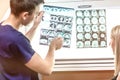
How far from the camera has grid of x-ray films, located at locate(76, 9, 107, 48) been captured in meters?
1.52

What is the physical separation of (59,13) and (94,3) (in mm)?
217

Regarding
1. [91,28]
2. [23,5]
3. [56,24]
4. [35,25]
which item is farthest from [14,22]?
[91,28]

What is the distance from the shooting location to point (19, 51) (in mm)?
1224

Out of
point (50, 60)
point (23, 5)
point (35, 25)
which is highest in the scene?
point (23, 5)

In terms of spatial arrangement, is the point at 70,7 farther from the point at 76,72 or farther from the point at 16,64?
the point at 16,64

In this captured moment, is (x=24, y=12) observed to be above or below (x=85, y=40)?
above

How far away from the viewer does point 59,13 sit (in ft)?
5.15

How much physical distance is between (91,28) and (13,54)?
1.68ft

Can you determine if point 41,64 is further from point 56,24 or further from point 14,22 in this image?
point 56,24

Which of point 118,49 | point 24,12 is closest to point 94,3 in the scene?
point 118,49

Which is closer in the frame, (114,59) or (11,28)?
(11,28)

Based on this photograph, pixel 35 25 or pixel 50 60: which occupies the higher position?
pixel 35 25

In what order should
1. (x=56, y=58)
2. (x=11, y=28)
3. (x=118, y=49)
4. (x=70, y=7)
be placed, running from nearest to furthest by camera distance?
(x=11, y=28) < (x=118, y=49) < (x=56, y=58) < (x=70, y=7)

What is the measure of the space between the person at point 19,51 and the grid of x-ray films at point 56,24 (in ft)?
0.73
